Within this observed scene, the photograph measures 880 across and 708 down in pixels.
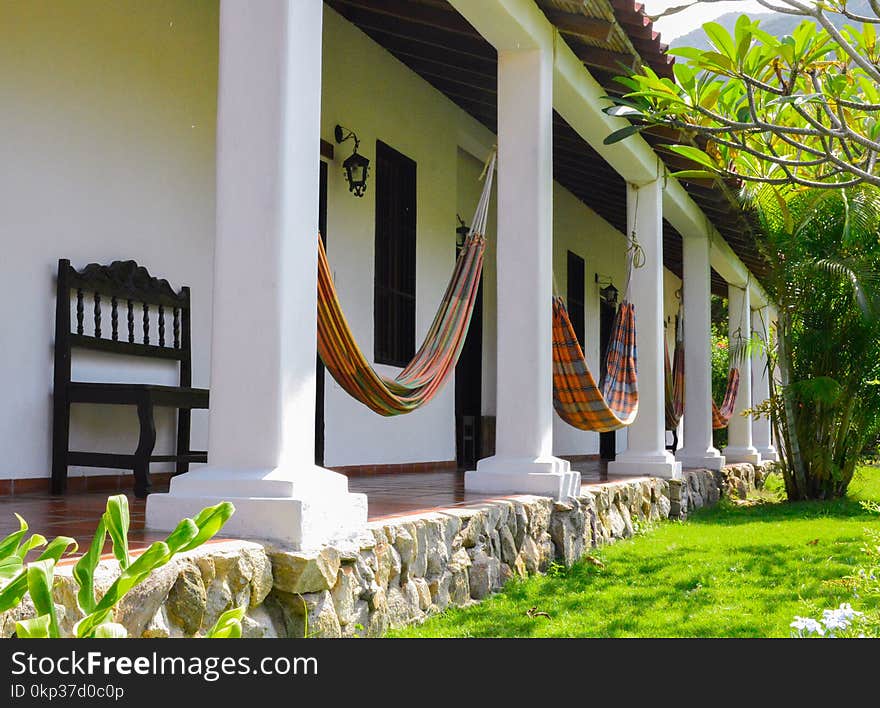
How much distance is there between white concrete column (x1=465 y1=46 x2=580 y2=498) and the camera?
16.3 feet

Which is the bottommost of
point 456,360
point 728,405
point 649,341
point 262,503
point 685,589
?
point 685,589

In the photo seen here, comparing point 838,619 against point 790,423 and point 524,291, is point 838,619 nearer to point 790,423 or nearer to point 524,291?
point 524,291

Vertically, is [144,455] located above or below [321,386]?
below

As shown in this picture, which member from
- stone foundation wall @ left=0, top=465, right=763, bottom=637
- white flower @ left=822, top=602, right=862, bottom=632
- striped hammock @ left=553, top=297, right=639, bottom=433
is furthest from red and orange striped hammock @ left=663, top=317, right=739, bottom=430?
white flower @ left=822, top=602, right=862, bottom=632

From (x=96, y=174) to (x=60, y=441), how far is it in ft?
3.91

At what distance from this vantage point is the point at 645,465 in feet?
24.5

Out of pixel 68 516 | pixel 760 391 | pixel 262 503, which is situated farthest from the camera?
pixel 760 391

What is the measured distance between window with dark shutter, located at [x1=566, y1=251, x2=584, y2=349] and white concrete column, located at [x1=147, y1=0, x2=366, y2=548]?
321 inches

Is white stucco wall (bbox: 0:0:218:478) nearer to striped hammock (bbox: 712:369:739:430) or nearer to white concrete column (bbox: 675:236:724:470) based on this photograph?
white concrete column (bbox: 675:236:724:470)

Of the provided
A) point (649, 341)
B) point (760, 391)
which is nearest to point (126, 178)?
point (649, 341)

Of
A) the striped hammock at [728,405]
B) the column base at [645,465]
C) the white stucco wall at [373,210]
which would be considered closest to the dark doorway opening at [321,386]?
the white stucco wall at [373,210]

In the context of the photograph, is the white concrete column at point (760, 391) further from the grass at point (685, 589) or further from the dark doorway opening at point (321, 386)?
the dark doorway opening at point (321, 386)

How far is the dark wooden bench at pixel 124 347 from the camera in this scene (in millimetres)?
4285
